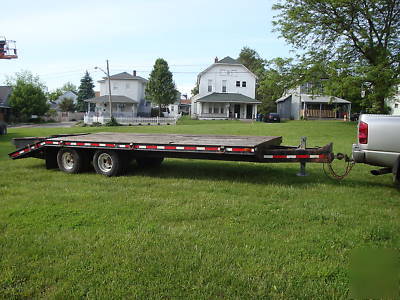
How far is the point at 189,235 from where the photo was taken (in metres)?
4.58

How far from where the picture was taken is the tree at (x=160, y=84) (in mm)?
51031

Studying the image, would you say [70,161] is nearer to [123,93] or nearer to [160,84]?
[160,84]

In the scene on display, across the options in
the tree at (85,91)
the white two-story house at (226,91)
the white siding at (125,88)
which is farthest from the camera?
the tree at (85,91)

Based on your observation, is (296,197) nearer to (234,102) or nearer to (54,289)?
(54,289)

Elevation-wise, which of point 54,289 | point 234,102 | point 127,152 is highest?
point 234,102

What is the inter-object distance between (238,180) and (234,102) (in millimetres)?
38358

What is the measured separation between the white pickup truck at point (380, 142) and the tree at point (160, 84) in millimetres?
45928

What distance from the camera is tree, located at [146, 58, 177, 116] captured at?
51.0m

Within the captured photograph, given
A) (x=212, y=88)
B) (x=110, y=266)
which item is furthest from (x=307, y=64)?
(x=212, y=88)

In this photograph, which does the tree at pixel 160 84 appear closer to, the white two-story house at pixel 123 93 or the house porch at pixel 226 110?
the white two-story house at pixel 123 93

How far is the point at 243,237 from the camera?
451 centimetres

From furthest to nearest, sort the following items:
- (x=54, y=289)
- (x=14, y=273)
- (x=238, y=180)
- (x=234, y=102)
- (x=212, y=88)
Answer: (x=212, y=88), (x=234, y=102), (x=238, y=180), (x=14, y=273), (x=54, y=289)

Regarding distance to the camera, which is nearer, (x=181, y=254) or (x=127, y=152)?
(x=181, y=254)

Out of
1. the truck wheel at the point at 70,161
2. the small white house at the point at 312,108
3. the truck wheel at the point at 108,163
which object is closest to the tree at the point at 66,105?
the small white house at the point at 312,108
